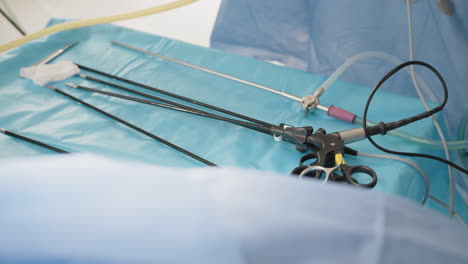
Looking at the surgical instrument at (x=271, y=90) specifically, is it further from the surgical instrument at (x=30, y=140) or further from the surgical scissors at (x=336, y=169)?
the surgical instrument at (x=30, y=140)

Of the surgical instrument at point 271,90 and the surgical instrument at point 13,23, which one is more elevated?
the surgical instrument at point 13,23

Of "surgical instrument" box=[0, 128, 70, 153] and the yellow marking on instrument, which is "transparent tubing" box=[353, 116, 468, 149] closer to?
the yellow marking on instrument

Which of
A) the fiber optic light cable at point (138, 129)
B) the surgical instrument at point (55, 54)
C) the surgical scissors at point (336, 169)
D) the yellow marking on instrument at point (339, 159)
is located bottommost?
the surgical scissors at point (336, 169)

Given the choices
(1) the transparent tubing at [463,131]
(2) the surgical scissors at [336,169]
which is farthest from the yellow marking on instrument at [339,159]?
(1) the transparent tubing at [463,131]

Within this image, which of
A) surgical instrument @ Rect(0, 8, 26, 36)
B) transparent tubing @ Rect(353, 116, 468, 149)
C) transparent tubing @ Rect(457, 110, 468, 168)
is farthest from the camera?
surgical instrument @ Rect(0, 8, 26, 36)

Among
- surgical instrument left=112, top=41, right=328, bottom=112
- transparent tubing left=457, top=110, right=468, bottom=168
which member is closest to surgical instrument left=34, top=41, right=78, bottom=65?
surgical instrument left=112, top=41, right=328, bottom=112

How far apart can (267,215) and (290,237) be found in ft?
0.08

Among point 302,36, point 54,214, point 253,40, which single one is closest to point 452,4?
point 302,36

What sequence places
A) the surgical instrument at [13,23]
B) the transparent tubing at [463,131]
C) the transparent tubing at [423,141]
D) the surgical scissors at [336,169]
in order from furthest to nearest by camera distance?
the surgical instrument at [13,23]
the transparent tubing at [463,131]
the transparent tubing at [423,141]
the surgical scissors at [336,169]

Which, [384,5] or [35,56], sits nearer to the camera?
[384,5]

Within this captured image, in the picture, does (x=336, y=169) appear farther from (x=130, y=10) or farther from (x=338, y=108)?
(x=130, y=10)

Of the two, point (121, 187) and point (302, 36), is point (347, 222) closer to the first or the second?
point (121, 187)

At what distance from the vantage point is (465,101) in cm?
81

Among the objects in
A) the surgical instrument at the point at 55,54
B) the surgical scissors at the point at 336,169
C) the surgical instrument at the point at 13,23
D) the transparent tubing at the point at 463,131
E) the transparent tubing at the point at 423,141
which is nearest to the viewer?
the surgical scissors at the point at 336,169
